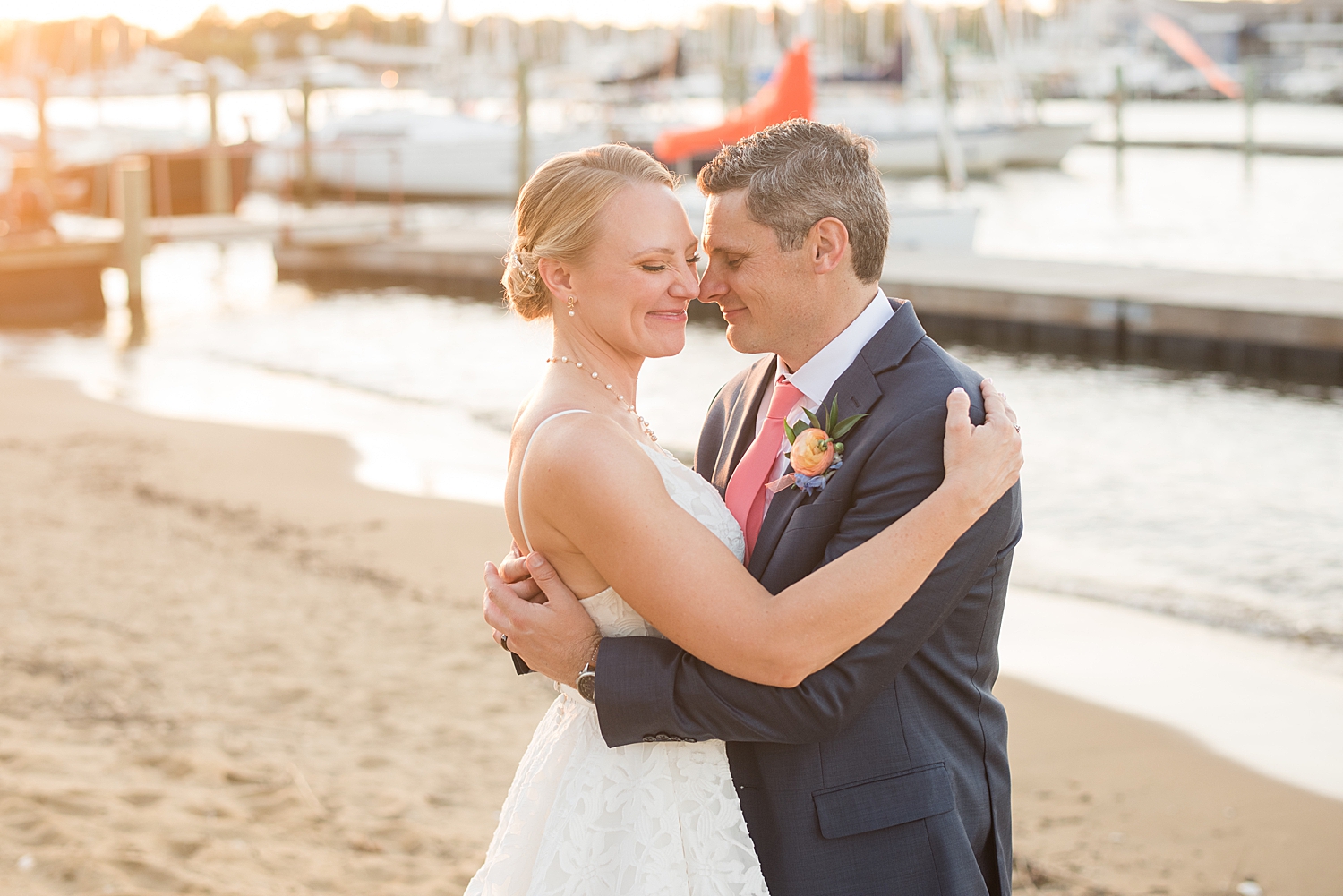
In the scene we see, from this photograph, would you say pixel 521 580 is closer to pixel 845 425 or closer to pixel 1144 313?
pixel 845 425

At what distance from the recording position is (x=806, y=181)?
7.09 feet

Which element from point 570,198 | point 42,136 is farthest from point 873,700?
point 42,136

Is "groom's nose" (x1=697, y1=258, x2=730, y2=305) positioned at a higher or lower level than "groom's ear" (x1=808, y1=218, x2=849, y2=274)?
lower

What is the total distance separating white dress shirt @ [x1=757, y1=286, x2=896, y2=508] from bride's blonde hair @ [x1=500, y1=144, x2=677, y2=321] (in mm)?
416

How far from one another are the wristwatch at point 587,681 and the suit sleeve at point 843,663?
0.21ft

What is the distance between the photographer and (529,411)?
2.27 metres

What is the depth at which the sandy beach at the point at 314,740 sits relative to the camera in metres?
4.09

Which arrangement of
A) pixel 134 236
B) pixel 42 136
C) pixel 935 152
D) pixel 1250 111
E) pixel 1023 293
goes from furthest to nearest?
pixel 1250 111 < pixel 935 152 < pixel 42 136 < pixel 134 236 < pixel 1023 293

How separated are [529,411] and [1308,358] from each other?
13142 mm

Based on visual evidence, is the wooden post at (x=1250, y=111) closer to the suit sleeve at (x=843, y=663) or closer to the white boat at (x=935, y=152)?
the white boat at (x=935, y=152)

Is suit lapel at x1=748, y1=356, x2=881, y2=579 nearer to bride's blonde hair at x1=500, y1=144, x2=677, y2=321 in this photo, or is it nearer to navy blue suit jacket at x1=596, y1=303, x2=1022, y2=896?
navy blue suit jacket at x1=596, y1=303, x2=1022, y2=896

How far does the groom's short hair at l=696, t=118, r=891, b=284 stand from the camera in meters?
2.16

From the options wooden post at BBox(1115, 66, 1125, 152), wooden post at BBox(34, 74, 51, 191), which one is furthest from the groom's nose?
wooden post at BBox(1115, 66, 1125, 152)

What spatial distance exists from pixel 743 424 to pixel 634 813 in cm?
80
